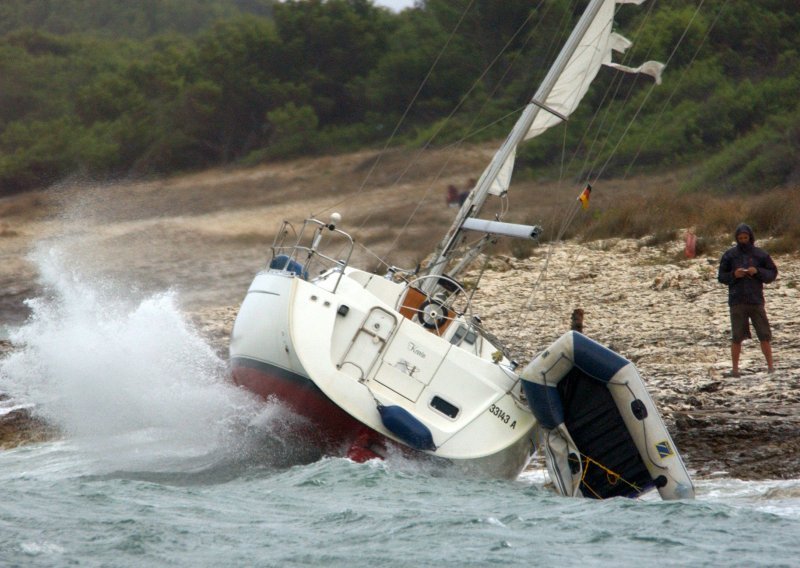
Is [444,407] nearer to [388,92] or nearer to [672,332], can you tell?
[672,332]

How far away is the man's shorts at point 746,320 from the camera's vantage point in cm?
1349

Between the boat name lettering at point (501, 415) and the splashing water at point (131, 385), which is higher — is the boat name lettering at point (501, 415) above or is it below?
above

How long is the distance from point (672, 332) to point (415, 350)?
540cm

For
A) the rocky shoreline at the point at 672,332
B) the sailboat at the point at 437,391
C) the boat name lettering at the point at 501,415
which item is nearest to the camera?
the sailboat at the point at 437,391

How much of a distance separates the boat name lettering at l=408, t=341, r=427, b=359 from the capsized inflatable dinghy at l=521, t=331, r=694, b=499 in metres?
0.91

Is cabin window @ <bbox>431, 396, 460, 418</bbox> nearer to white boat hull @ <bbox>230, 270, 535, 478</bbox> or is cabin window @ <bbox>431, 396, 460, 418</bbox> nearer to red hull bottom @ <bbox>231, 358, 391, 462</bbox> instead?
white boat hull @ <bbox>230, 270, 535, 478</bbox>

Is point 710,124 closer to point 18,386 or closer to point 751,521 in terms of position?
point 18,386

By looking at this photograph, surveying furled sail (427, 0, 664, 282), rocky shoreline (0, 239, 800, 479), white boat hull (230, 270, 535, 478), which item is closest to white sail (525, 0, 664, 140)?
furled sail (427, 0, 664, 282)

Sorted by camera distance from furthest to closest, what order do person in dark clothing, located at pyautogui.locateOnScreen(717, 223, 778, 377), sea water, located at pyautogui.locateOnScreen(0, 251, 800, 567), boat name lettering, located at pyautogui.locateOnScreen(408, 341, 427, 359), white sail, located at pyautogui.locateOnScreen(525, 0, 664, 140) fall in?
1. white sail, located at pyautogui.locateOnScreen(525, 0, 664, 140)
2. person in dark clothing, located at pyautogui.locateOnScreen(717, 223, 778, 377)
3. boat name lettering, located at pyautogui.locateOnScreen(408, 341, 427, 359)
4. sea water, located at pyautogui.locateOnScreen(0, 251, 800, 567)

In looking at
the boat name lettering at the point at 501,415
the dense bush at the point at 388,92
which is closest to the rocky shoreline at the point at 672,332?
the boat name lettering at the point at 501,415

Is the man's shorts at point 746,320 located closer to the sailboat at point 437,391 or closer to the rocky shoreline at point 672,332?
the rocky shoreline at point 672,332

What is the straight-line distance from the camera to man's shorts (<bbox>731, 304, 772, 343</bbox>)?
13492 millimetres

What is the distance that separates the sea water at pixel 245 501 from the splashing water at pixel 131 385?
21mm

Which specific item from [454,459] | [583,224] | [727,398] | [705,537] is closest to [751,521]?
[705,537]
